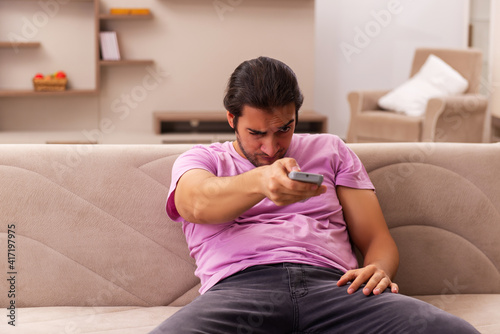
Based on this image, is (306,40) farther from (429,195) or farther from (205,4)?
(429,195)

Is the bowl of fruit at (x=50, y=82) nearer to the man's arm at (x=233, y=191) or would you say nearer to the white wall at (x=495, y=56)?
the white wall at (x=495, y=56)

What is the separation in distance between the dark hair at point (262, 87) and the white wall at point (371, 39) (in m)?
4.48

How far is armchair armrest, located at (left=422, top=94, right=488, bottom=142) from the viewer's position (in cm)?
454

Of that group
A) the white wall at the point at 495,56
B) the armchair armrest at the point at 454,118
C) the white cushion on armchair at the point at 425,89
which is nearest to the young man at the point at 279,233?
the armchair armrest at the point at 454,118

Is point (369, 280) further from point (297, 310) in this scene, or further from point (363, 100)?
point (363, 100)

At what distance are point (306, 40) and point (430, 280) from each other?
393 cm

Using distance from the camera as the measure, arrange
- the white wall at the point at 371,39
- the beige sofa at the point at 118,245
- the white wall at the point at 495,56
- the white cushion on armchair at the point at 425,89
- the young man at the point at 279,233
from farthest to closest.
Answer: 1. the white wall at the point at 371,39
2. the white wall at the point at 495,56
3. the white cushion on armchair at the point at 425,89
4. the beige sofa at the point at 118,245
5. the young man at the point at 279,233

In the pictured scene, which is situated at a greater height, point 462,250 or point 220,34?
point 220,34

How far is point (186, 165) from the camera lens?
1571 mm

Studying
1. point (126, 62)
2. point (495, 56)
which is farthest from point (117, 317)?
point (495, 56)

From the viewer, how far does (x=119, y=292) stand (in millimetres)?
1680

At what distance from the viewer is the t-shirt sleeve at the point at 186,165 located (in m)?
1.56

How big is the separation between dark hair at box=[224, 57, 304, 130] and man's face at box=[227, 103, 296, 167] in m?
0.02

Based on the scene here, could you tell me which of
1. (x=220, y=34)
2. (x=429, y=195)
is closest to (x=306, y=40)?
(x=220, y=34)
